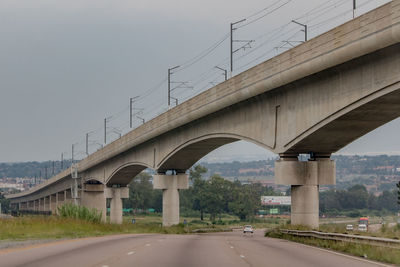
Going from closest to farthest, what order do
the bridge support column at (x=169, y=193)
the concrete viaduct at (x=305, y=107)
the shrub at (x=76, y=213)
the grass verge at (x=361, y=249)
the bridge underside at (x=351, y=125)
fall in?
the grass verge at (x=361, y=249), the concrete viaduct at (x=305, y=107), the bridge underside at (x=351, y=125), the shrub at (x=76, y=213), the bridge support column at (x=169, y=193)

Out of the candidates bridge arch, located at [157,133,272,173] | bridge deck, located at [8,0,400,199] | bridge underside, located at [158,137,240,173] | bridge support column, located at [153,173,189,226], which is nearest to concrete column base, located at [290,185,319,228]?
bridge arch, located at [157,133,272,173]

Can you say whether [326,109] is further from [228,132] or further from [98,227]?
[98,227]

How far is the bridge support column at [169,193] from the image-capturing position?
207 ft

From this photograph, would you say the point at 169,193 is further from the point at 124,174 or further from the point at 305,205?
the point at 305,205

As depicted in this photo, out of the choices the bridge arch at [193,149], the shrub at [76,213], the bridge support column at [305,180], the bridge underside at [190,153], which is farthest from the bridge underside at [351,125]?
the shrub at [76,213]

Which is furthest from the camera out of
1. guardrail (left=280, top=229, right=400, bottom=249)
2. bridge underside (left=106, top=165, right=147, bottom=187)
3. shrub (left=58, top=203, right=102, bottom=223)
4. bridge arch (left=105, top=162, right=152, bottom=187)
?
bridge underside (left=106, top=165, right=147, bottom=187)

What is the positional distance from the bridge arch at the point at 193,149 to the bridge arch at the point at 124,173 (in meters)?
6.32

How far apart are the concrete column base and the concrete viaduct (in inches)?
2.2

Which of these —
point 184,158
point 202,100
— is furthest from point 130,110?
point 202,100

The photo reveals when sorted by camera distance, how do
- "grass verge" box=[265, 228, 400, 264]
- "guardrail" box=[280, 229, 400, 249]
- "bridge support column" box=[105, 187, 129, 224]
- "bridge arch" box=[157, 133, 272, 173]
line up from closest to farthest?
"grass verge" box=[265, 228, 400, 264] < "guardrail" box=[280, 229, 400, 249] < "bridge arch" box=[157, 133, 272, 173] < "bridge support column" box=[105, 187, 129, 224]

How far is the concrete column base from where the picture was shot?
3756 cm

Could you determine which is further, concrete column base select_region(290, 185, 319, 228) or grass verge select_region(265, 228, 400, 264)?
concrete column base select_region(290, 185, 319, 228)

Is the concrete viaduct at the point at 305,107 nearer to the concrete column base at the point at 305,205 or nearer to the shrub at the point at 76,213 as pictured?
the concrete column base at the point at 305,205

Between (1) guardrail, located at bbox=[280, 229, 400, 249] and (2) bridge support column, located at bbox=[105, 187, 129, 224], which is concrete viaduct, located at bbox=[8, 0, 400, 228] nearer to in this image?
(1) guardrail, located at bbox=[280, 229, 400, 249]
